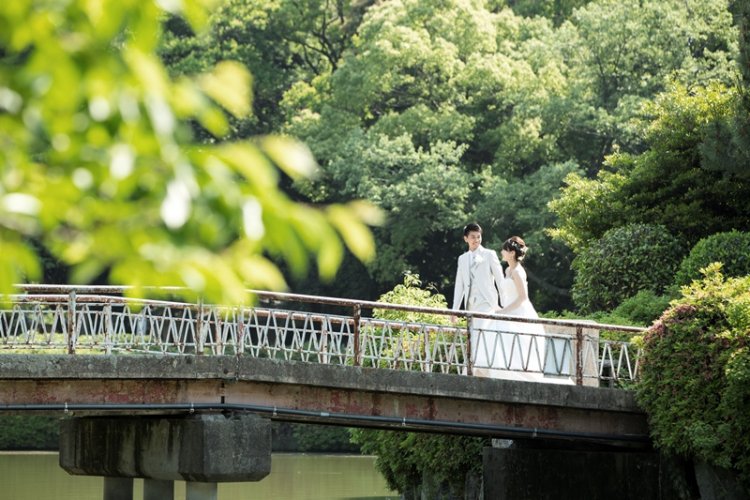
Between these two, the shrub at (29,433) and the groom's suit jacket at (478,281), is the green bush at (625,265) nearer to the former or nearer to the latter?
the groom's suit jacket at (478,281)

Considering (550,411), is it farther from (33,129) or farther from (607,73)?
(607,73)

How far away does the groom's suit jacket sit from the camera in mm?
16797

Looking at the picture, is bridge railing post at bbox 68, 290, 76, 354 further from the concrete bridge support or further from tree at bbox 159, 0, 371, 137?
tree at bbox 159, 0, 371, 137

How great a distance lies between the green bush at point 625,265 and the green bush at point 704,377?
822 cm

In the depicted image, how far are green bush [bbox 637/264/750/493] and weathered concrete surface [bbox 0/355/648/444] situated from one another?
61 centimetres

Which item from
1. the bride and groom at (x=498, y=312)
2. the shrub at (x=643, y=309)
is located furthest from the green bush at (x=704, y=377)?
the shrub at (x=643, y=309)

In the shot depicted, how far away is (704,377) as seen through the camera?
1639cm

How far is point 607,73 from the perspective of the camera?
40.8m

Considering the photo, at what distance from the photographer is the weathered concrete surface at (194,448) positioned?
1518cm

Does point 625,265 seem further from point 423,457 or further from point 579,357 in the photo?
point 579,357

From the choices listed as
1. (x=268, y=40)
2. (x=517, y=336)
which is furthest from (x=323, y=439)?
(x=517, y=336)

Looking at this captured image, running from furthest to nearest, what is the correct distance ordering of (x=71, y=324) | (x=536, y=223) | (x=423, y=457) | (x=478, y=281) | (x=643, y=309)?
1. (x=536, y=223)
2. (x=643, y=309)
3. (x=423, y=457)
4. (x=478, y=281)
5. (x=71, y=324)

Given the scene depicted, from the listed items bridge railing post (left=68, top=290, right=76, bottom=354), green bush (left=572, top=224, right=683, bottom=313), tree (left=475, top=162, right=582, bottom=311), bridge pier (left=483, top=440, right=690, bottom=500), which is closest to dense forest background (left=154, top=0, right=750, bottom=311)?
tree (left=475, top=162, right=582, bottom=311)

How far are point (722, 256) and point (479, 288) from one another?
785 centimetres
